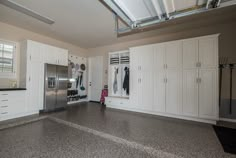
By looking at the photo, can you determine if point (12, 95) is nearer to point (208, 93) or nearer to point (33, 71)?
point (33, 71)

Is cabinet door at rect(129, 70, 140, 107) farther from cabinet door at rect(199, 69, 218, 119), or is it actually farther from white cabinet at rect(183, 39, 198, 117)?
cabinet door at rect(199, 69, 218, 119)

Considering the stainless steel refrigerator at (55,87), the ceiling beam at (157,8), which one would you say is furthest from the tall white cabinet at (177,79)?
the stainless steel refrigerator at (55,87)

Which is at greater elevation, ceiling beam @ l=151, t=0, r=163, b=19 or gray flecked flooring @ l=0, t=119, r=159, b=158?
ceiling beam @ l=151, t=0, r=163, b=19

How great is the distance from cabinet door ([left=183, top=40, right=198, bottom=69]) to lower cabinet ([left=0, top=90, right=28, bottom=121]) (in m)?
5.01

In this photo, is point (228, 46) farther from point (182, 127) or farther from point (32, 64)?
point (32, 64)

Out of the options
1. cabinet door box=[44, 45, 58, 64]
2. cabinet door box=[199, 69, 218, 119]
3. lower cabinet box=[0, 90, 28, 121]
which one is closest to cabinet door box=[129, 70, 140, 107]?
cabinet door box=[199, 69, 218, 119]

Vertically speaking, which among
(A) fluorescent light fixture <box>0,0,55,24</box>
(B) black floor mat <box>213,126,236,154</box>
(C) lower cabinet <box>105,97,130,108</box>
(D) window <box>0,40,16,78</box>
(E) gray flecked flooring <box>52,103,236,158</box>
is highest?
(A) fluorescent light fixture <box>0,0,55,24</box>

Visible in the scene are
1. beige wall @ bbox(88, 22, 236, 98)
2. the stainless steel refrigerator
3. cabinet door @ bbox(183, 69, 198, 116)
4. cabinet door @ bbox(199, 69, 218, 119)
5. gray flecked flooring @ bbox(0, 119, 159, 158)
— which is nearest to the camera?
gray flecked flooring @ bbox(0, 119, 159, 158)

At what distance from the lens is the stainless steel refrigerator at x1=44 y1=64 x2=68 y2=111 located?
4.17m

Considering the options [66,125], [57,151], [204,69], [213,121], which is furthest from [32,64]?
[213,121]

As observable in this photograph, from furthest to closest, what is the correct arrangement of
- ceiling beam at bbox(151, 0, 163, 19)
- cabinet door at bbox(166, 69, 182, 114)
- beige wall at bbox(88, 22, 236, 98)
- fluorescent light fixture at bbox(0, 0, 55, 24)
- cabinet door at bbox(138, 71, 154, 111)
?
cabinet door at bbox(138, 71, 154, 111)
cabinet door at bbox(166, 69, 182, 114)
beige wall at bbox(88, 22, 236, 98)
fluorescent light fixture at bbox(0, 0, 55, 24)
ceiling beam at bbox(151, 0, 163, 19)

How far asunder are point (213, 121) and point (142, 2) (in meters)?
3.45

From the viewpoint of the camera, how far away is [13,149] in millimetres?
1995

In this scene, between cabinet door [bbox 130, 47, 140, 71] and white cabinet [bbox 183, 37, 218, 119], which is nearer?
white cabinet [bbox 183, 37, 218, 119]
